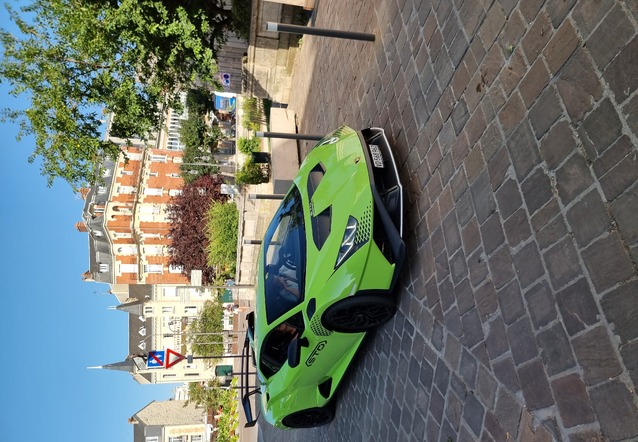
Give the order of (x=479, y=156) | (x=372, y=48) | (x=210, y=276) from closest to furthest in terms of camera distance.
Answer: (x=479, y=156) → (x=372, y=48) → (x=210, y=276)

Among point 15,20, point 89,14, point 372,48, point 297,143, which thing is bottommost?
point 372,48

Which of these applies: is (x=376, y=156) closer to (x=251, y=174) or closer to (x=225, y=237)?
(x=251, y=174)

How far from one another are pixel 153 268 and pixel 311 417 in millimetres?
32908

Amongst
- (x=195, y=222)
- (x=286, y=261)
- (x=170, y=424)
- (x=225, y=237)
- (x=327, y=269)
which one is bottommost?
(x=170, y=424)

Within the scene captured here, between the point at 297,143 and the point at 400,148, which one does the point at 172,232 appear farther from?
the point at 400,148

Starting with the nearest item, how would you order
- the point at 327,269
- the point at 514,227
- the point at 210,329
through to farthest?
1. the point at 514,227
2. the point at 327,269
3. the point at 210,329

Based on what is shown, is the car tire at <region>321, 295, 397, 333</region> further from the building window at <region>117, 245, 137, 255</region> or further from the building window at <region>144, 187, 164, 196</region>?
the building window at <region>117, 245, 137, 255</region>

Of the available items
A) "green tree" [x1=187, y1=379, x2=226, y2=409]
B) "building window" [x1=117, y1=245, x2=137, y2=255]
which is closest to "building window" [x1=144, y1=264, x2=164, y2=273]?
"building window" [x1=117, y1=245, x2=137, y2=255]

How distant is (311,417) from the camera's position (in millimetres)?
5926

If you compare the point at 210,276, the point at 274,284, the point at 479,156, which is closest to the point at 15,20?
the point at 274,284

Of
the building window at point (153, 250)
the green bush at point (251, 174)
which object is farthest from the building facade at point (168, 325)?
the green bush at point (251, 174)

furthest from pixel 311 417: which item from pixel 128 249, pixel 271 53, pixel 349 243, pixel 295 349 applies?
pixel 128 249

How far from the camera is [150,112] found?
11.8 meters

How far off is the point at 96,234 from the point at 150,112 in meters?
27.5
